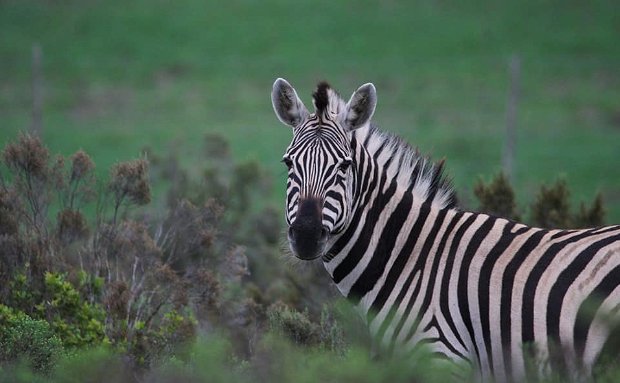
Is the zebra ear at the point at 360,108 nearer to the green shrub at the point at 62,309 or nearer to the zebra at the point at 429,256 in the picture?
the zebra at the point at 429,256

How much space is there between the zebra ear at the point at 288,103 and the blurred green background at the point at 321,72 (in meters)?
18.8

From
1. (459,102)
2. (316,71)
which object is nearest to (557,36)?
(459,102)

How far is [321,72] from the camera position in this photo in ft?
128

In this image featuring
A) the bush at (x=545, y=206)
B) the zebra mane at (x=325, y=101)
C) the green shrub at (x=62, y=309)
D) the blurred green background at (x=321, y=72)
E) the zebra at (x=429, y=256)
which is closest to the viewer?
the zebra at (x=429, y=256)

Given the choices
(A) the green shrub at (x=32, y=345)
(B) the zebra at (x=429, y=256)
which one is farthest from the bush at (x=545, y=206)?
(A) the green shrub at (x=32, y=345)

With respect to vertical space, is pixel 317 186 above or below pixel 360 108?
below

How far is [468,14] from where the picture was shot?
48094 millimetres

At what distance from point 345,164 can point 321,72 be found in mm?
33196

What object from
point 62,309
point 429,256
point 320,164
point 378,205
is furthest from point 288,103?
point 62,309

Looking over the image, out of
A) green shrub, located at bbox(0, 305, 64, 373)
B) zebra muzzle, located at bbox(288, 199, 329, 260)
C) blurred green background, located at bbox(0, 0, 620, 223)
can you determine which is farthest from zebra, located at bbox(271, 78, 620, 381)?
blurred green background, located at bbox(0, 0, 620, 223)

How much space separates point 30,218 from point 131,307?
1191mm

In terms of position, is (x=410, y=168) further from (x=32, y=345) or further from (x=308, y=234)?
(x=32, y=345)

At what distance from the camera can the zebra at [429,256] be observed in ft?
18.6

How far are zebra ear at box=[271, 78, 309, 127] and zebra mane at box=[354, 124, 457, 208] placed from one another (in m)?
0.44
